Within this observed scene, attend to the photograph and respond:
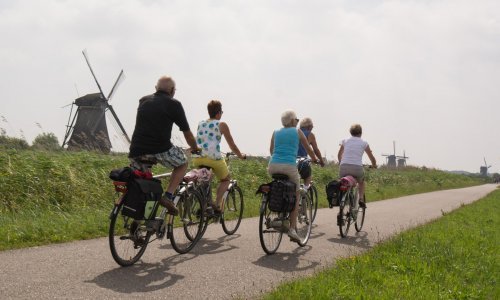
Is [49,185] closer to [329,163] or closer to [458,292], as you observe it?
[458,292]

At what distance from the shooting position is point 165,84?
18.6 ft

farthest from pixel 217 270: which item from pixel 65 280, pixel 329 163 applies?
pixel 329 163

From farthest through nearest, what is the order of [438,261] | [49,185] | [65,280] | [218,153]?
[49,185] → [218,153] → [438,261] → [65,280]

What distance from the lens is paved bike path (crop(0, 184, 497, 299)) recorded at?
445 cm

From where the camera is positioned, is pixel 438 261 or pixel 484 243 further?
pixel 484 243

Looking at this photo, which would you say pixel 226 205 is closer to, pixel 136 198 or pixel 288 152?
pixel 288 152

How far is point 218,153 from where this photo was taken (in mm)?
7219

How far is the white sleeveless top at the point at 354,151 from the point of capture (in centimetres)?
870

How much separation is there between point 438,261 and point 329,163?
2960 cm

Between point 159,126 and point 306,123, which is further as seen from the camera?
point 306,123

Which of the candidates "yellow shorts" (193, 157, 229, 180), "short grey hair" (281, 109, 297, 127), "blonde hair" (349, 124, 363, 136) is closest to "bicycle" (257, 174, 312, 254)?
"short grey hair" (281, 109, 297, 127)

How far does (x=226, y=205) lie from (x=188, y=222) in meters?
1.42

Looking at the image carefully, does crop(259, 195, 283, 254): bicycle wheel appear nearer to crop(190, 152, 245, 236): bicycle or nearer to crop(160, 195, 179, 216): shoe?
crop(190, 152, 245, 236): bicycle

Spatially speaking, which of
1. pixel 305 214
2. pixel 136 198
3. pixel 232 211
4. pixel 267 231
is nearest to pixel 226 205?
pixel 232 211
